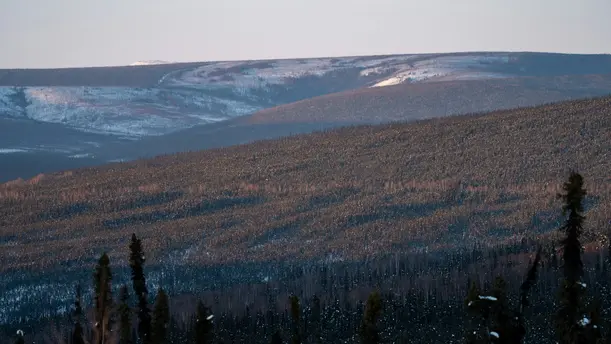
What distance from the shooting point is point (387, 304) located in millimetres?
39219

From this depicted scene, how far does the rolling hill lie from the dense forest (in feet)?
222

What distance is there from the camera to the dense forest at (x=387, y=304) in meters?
25.5

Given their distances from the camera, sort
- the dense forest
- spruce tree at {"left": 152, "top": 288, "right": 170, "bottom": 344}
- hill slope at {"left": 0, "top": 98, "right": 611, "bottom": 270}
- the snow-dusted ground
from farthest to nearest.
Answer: the snow-dusted ground, hill slope at {"left": 0, "top": 98, "right": 611, "bottom": 270}, spruce tree at {"left": 152, "top": 288, "right": 170, "bottom": 344}, the dense forest

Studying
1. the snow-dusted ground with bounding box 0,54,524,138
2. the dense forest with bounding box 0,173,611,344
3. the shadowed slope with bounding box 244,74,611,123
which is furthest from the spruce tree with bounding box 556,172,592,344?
the snow-dusted ground with bounding box 0,54,524,138

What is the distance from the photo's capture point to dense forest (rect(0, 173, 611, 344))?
25.5 m

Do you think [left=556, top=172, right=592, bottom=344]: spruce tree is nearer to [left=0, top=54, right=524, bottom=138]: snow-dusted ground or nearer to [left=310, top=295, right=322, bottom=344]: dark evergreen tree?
[left=310, top=295, right=322, bottom=344]: dark evergreen tree

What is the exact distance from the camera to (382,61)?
18962 centimetres

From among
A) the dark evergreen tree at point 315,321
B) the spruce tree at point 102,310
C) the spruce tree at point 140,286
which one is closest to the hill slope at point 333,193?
the dark evergreen tree at point 315,321

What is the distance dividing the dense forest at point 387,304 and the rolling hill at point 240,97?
67.5 meters

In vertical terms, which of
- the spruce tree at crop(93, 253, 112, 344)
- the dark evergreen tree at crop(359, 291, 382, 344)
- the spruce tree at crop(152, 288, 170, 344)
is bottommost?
the spruce tree at crop(152, 288, 170, 344)

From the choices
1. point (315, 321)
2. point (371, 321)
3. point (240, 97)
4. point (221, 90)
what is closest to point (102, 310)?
point (371, 321)

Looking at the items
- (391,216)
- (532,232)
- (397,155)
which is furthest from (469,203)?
(397,155)

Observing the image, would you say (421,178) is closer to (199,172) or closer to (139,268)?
(199,172)

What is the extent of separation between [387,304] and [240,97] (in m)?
147
